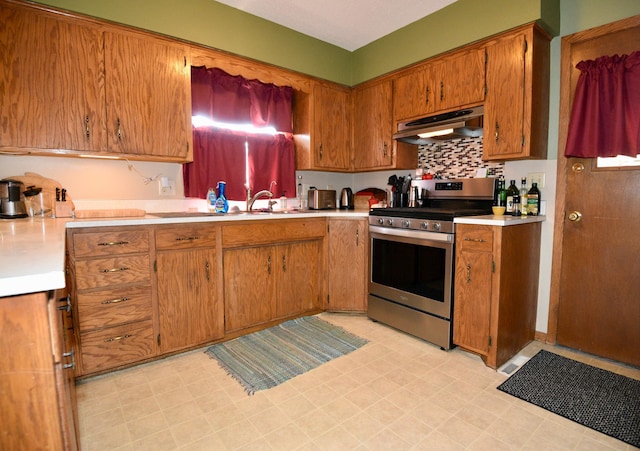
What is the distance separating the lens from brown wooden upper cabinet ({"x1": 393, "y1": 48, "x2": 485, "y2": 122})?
8.39 ft

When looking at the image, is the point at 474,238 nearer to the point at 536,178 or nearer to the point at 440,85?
the point at 536,178

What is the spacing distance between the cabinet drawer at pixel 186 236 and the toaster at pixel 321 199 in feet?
4.31

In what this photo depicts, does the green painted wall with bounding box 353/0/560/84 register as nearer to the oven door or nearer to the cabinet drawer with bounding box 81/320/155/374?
the oven door

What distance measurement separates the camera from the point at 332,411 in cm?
175

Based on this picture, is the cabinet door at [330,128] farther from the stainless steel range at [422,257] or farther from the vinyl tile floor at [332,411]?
the vinyl tile floor at [332,411]

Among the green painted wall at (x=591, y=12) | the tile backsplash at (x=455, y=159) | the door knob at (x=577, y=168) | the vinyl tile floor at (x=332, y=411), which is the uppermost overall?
the green painted wall at (x=591, y=12)

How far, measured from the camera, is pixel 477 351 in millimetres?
2238

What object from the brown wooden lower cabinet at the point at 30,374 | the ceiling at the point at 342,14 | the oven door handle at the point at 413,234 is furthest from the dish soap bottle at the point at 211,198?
the brown wooden lower cabinet at the point at 30,374

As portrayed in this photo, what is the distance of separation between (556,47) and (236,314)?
3081mm

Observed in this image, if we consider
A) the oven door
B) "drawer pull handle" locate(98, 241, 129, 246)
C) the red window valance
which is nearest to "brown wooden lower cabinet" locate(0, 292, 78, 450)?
"drawer pull handle" locate(98, 241, 129, 246)

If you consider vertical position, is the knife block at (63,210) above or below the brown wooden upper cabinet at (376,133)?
below

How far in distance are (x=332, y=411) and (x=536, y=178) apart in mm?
2208

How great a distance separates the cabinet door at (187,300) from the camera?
7.33ft

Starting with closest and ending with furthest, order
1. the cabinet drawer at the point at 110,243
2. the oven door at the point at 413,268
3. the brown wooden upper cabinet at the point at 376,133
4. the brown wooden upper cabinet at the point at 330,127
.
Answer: the cabinet drawer at the point at 110,243
the oven door at the point at 413,268
the brown wooden upper cabinet at the point at 376,133
the brown wooden upper cabinet at the point at 330,127
